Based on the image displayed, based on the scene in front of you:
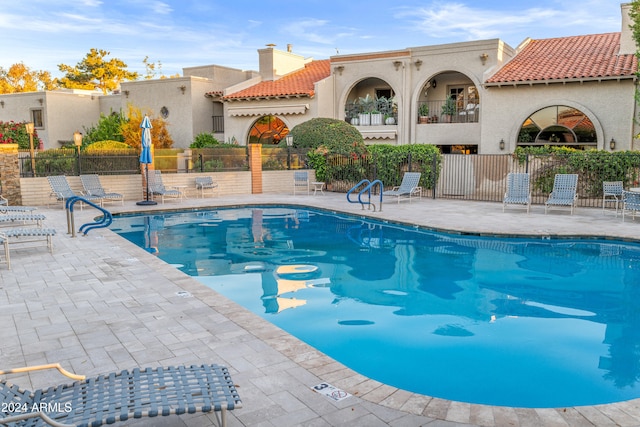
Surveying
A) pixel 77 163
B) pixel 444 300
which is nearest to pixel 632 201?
pixel 444 300

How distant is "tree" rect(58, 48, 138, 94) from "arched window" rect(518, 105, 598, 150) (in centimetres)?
4049

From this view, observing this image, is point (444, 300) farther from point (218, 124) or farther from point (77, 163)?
point (218, 124)

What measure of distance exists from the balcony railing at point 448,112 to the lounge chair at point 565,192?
938 cm

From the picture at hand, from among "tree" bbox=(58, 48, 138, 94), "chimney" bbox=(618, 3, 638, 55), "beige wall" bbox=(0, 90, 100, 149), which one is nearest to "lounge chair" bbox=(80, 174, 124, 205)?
"beige wall" bbox=(0, 90, 100, 149)

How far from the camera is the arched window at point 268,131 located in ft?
96.5

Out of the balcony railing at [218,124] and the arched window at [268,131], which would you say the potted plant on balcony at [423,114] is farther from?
the balcony railing at [218,124]

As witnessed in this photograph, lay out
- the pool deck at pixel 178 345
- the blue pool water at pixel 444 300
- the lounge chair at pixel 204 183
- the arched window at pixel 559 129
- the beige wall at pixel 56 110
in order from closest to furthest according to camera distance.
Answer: the pool deck at pixel 178 345 < the blue pool water at pixel 444 300 < the lounge chair at pixel 204 183 < the arched window at pixel 559 129 < the beige wall at pixel 56 110

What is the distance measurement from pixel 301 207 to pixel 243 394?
45.2 feet

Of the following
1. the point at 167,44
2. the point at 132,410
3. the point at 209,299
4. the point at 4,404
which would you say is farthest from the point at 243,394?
the point at 167,44

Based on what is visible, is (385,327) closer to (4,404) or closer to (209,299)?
(209,299)

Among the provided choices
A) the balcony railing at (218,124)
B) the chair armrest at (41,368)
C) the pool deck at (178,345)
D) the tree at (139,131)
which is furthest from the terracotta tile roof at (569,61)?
the chair armrest at (41,368)

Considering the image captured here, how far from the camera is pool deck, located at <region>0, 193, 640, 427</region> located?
154 inches

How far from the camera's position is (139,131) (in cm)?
2702

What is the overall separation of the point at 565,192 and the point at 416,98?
37.4ft
